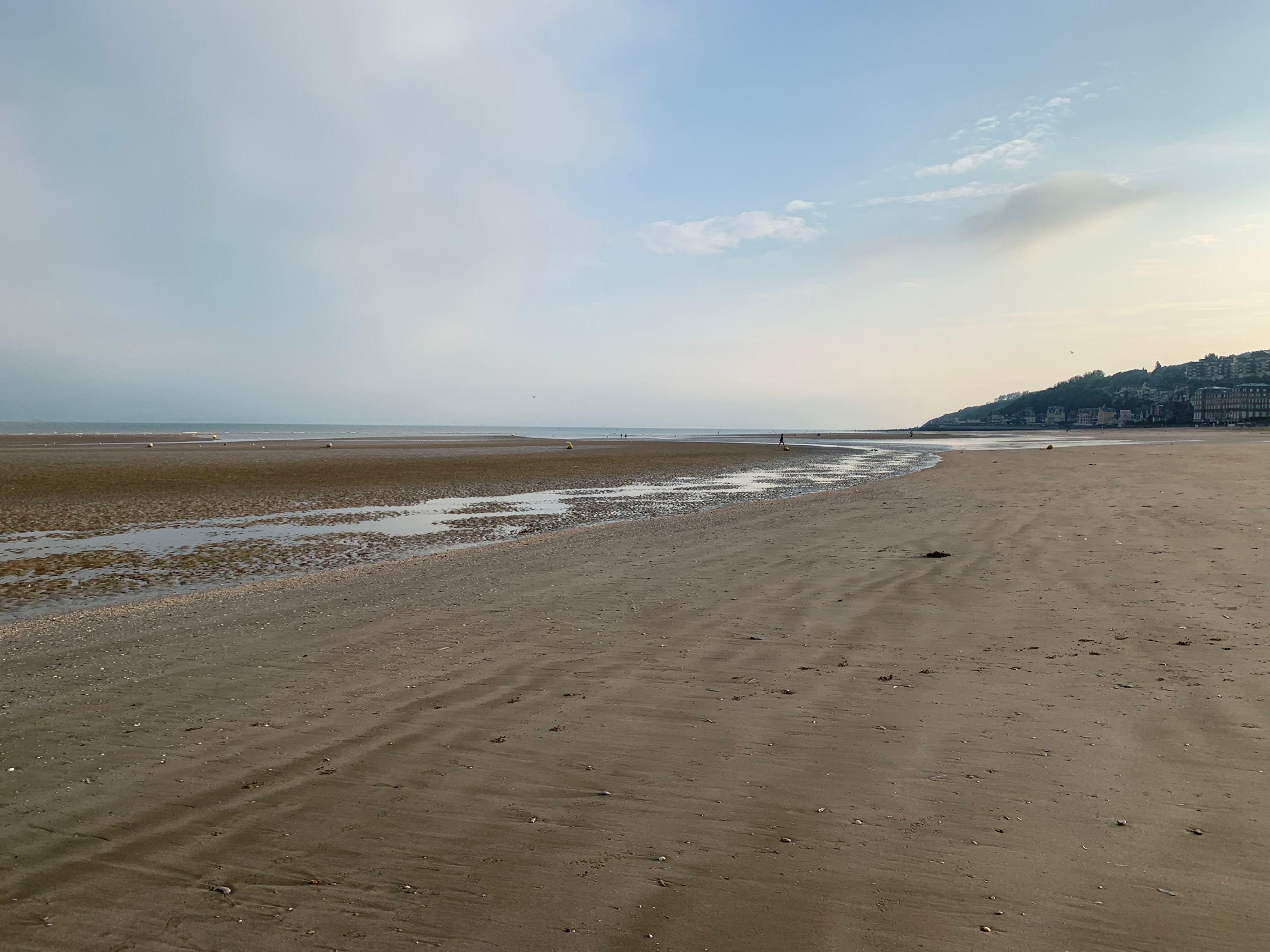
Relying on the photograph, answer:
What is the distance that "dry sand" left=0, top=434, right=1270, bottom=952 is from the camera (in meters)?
3.08

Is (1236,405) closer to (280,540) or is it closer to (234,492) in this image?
(234,492)

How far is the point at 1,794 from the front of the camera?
4289 millimetres

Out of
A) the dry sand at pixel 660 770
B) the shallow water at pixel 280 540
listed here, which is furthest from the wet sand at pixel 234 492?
the dry sand at pixel 660 770

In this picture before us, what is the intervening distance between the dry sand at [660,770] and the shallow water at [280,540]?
2987 mm

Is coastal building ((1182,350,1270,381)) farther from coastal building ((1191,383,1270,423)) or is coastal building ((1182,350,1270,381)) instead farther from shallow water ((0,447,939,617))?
shallow water ((0,447,939,617))

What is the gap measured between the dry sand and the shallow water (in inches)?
118

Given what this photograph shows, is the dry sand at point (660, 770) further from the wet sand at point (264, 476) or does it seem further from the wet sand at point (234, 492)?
the wet sand at point (264, 476)

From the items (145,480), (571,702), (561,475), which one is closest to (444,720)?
(571,702)

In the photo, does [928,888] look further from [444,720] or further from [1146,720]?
[444,720]

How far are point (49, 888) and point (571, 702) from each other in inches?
128

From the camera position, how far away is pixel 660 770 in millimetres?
4359

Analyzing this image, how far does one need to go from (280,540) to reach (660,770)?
14327 mm

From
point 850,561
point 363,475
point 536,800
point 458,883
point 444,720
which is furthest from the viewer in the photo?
point 363,475

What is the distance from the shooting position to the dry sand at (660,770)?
308cm
